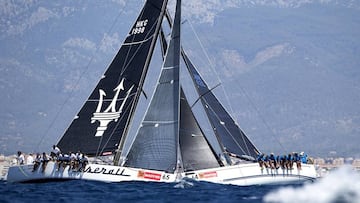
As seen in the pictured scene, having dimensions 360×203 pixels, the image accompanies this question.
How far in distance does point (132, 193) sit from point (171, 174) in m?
7.12

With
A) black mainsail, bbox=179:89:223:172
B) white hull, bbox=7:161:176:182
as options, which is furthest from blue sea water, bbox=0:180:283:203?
black mainsail, bbox=179:89:223:172

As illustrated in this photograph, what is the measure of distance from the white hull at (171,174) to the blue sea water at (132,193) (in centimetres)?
119

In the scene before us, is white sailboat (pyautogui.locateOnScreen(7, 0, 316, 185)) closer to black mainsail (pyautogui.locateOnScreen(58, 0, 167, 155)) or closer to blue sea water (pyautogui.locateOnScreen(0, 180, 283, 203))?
black mainsail (pyautogui.locateOnScreen(58, 0, 167, 155))

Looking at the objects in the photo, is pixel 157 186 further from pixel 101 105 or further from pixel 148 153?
pixel 101 105

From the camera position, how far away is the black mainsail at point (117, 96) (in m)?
41.5

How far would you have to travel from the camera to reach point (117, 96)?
42.8m

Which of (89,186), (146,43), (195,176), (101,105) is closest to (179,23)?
(146,43)

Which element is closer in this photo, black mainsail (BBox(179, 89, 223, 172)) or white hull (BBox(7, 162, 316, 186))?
white hull (BBox(7, 162, 316, 186))

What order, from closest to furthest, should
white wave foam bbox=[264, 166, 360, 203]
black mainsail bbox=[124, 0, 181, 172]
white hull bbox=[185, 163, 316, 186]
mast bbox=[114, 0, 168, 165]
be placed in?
white wave foam bbox=[264, 166, 360, 203]
white hull bbox=[185, 163, 316, 186]
black mainsail bbox=[124, 0, 181, 172]
mast bbox=[114, 0, 168, 165]

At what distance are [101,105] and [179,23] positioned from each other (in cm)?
596

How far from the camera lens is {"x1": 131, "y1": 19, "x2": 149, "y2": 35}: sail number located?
147 feet

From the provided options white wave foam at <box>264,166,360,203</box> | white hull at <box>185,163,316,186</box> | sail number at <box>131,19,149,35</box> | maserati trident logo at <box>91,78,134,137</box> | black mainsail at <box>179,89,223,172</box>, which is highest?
sail number at <box>131,19,149,35</box>

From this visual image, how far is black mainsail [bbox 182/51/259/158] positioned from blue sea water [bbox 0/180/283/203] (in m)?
6.59

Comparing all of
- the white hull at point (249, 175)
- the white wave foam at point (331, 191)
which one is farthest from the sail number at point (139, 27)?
the white wave foam at point (331, 191)
